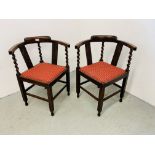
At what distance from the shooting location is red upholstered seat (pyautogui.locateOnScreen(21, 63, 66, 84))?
1.76 m

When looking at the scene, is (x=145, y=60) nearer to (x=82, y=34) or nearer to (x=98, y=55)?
(x=98, y=55)

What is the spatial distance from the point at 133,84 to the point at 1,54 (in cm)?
177

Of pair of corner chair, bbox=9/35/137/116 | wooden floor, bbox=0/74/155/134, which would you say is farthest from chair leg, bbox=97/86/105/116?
wooden floor, bbox=0/74/155/134

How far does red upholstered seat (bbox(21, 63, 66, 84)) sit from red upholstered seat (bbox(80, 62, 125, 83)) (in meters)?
0.30

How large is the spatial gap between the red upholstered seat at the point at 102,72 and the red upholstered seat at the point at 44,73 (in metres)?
0.30

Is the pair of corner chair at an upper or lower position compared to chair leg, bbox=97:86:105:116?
upper

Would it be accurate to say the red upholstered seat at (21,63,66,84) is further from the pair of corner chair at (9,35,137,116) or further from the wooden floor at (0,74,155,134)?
the wooden floor at (0,74,155,134)

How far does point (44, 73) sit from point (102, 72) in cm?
66

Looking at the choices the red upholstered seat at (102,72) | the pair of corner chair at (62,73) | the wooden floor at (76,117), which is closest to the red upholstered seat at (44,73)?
the pair of corner chair at (62,73)

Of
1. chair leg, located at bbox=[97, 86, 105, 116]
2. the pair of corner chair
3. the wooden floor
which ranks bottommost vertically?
the wooden floor

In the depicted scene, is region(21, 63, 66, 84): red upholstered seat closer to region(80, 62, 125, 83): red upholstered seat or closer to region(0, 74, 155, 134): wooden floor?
region(80, 62, 125, 83): red upholstered seat

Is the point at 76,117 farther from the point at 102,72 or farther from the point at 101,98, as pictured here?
the point at 102,72

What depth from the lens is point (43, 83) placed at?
172 cm

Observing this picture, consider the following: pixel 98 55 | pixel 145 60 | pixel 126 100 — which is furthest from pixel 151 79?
pixel 98 55
